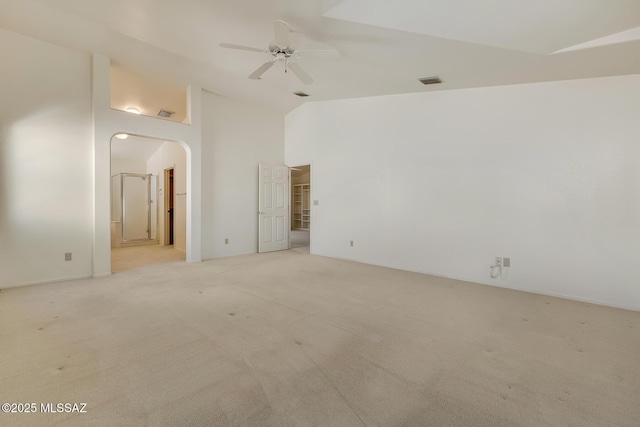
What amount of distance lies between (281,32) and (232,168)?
12.2 ft

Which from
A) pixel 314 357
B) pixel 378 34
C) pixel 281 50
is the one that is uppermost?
pixel 378 34

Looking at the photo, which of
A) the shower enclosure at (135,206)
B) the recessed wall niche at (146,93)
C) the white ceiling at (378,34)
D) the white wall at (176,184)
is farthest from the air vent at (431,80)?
the shower enclosure at (135,206)

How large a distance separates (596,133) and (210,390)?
479 centimetres

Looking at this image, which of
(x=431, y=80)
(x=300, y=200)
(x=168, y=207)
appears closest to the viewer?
(x=431, y=80)

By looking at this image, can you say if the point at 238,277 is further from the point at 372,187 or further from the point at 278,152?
the point at 278,152

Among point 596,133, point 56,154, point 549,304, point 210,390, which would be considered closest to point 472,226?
point 549,304

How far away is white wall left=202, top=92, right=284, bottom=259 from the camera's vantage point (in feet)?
18.7

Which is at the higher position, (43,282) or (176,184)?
(176,184)

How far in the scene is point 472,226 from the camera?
423cm

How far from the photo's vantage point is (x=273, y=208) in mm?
6727

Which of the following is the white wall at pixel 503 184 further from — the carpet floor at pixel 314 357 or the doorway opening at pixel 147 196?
the doorway opening at pixel 147 196

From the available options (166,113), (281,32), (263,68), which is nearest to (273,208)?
(166,113)

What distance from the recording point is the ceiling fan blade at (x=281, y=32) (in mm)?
2668

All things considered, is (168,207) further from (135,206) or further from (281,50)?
(281,50)
